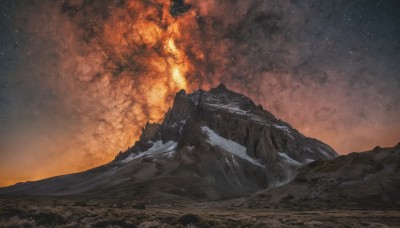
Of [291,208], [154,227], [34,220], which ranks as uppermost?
[34,220]

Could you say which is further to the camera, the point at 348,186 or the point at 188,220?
the point at 348,186

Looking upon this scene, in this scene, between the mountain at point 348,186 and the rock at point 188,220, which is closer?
the rock at point 188,220

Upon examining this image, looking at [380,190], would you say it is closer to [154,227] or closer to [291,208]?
[291,208]

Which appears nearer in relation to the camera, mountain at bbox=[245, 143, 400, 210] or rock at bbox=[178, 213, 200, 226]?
rock at bbox=[178, 213, 200, 226]

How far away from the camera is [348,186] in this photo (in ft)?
268

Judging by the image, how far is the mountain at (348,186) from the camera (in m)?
71.4

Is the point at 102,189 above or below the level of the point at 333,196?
above

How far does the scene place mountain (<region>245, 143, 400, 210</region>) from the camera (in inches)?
2813

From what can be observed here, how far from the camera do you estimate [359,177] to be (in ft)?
276

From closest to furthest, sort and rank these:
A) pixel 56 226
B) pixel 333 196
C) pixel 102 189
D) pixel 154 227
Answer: pixel 56 226
pixel 154 227
pixel 333 196
pixel 102 189

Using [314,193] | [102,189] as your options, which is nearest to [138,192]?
[102,189]

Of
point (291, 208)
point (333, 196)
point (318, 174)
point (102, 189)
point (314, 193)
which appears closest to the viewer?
point (291, 208)

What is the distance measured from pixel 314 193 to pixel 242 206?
67.5ft

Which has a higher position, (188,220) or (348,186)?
(188,220)
